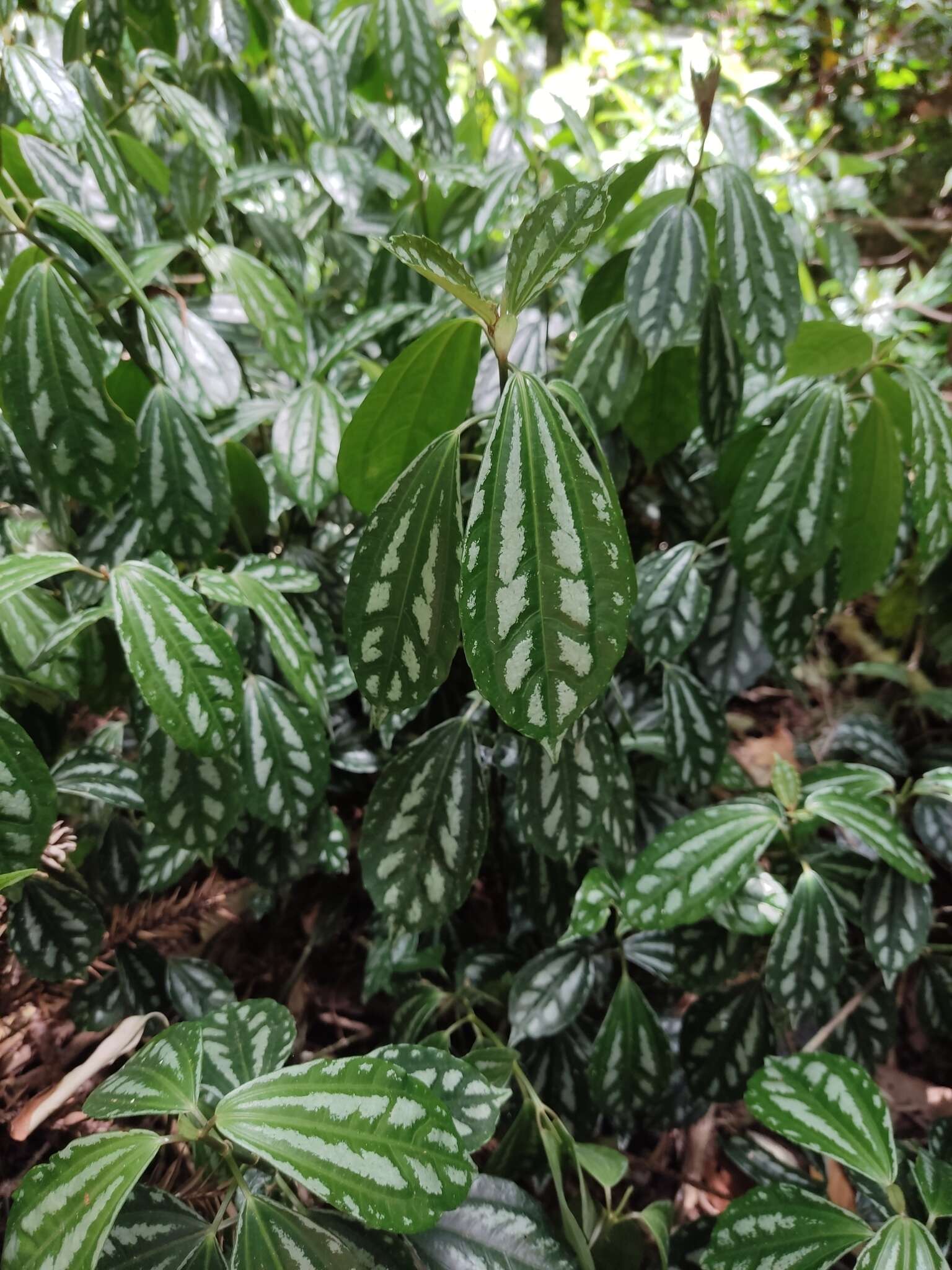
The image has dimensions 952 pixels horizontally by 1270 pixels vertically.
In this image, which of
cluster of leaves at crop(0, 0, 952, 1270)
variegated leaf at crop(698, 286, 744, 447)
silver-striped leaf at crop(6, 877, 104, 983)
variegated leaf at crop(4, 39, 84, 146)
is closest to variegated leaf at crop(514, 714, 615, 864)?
cluster of leaves at crop(0, 0, 952, 1270)

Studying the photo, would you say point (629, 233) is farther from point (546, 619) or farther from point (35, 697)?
point (35, 697)

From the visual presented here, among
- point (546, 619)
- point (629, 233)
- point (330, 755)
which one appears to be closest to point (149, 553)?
point (330, 755)

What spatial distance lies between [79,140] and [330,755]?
2.64ft

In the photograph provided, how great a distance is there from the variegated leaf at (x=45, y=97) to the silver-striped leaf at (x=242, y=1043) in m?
0.91

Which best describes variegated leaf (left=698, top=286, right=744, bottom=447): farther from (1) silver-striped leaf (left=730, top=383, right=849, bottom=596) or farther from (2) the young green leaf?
(2) the young green leaf

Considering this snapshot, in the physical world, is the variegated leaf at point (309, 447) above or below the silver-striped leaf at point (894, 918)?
above

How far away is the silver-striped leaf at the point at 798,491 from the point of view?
809 mm

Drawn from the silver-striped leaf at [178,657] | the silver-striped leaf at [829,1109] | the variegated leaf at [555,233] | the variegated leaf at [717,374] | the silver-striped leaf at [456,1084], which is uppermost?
the variegated leaf at [555,233]

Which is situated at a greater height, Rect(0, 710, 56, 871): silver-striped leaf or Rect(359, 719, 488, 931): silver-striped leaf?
Rect(0, 710, 56, 871): silver-striped leaf

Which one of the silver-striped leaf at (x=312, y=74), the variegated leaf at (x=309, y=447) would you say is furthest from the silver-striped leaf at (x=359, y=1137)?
the silver-striped leaf at (x=312, y=74)

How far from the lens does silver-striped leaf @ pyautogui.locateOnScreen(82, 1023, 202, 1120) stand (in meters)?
0.53

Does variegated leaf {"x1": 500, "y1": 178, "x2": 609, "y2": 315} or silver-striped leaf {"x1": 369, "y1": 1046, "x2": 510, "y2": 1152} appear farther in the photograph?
silver-striped leaf {"x1": 369, "y1": 1046, "x2": 510, "y2": 1152}

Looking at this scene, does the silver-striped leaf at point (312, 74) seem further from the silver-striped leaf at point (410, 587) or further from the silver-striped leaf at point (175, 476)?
the silver-striped leaf at point (410, 587)

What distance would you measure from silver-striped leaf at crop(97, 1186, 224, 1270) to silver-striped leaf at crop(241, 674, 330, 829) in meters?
0.36
